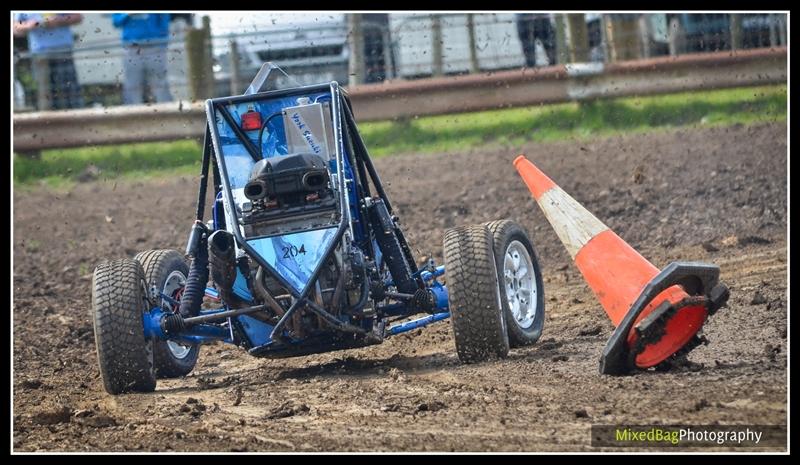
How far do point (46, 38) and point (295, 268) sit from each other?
34.8ft

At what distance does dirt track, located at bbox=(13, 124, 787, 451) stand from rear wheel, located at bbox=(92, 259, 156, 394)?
11 centimetres

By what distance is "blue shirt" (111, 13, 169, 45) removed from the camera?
16672 mm

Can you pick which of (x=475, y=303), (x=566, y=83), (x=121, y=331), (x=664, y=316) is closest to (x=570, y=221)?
(x=475, y=303)

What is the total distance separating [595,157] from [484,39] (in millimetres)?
2373

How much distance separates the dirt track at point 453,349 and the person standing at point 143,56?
4.63ft

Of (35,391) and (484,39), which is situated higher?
(484,39)

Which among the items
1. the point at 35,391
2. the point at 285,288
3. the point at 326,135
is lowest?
the point at 35,391

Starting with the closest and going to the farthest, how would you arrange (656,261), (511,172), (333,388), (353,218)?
(333,388) < (353,218) < (656,261) < (511,172)

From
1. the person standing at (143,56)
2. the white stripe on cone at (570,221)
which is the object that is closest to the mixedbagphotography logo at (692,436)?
the white stripe on cone at (570,221)

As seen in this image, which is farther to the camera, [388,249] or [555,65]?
[555,65]

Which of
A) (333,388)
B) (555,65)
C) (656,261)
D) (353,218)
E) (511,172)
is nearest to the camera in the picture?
(333,388)

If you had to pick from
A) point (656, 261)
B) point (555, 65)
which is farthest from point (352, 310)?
point (555, 65)

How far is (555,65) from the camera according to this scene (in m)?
15.6

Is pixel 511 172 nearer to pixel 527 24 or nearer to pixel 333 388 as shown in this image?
pixel 527 24
